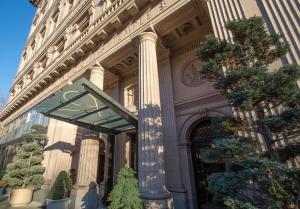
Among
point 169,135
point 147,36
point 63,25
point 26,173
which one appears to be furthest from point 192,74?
point 63,25

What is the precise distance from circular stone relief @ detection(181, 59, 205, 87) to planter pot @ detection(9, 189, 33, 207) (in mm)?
10364

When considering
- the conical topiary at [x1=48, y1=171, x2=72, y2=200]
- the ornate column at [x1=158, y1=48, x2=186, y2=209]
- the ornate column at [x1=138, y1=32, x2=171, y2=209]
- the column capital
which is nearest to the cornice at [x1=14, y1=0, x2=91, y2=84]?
the column capital

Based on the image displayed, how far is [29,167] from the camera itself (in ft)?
32.8

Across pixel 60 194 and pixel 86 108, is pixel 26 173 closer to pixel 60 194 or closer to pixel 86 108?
pixel 60 194

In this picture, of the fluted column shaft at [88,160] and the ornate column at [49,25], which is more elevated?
the ornate column at [49,25]

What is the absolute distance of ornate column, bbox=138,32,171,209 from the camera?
4707mm

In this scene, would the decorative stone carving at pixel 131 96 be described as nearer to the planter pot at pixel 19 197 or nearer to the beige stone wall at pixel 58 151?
the beige stone wall at pixel 58 151

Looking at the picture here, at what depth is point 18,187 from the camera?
9.34 meters

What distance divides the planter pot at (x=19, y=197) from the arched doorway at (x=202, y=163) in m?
9.09

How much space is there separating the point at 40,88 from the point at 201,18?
13755 mm

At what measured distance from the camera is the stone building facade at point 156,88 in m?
4.92

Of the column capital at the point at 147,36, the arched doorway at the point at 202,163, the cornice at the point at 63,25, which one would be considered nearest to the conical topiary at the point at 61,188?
the arched doorway at the point at 202,163

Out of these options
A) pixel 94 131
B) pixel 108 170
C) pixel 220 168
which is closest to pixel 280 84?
pixel 220 168

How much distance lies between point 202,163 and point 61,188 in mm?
6001
